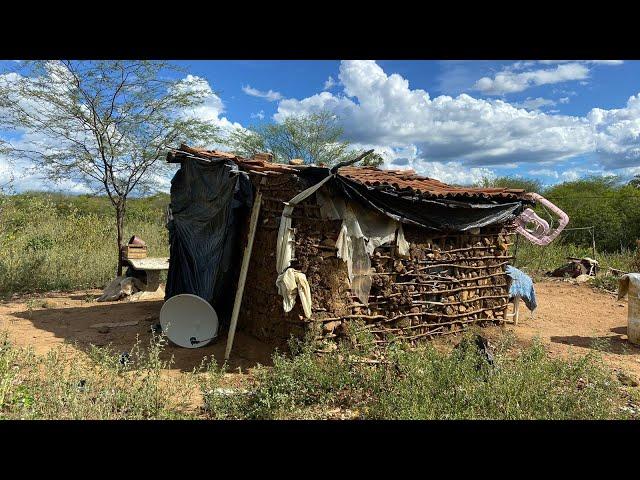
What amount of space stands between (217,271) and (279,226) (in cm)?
141

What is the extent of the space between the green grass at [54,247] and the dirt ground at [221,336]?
0.71 meters

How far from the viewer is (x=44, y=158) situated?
1101 centimetres

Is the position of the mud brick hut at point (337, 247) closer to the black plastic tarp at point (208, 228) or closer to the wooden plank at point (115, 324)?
the black plastic tarp at point (208, 228)

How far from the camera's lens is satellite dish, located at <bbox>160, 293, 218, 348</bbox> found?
22.0 feet

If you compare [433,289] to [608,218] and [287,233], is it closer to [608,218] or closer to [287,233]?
[287,233]

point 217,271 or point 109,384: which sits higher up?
point 217,271

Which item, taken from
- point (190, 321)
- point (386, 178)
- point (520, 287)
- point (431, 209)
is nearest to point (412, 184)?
point (386, 178)

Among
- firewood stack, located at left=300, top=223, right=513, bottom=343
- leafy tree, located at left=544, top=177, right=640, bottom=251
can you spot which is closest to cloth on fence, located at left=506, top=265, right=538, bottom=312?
firewood stack, located at left=300, top=223, right=513, bottom=343

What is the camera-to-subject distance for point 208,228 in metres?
7.29

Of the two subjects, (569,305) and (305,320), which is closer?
(305,320)

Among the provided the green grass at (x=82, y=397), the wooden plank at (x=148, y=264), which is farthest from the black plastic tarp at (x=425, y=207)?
the wooden plank at (x=148, y=264)

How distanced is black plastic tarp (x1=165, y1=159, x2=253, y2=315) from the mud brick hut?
2cm

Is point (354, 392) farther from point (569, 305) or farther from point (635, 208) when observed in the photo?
point (635, 208)
